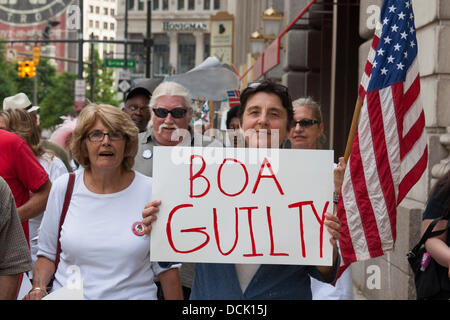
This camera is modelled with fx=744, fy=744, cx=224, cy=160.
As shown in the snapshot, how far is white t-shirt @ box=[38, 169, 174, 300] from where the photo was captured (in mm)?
3617

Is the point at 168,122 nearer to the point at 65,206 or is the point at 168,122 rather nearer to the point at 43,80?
the point at 65,206

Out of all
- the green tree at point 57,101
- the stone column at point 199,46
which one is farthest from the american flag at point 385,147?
the stone column at point 199,46

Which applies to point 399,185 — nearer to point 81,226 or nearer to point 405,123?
point 405,123

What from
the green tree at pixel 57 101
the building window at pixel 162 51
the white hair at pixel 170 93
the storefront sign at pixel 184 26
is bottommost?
the green tree at pixel 57 101

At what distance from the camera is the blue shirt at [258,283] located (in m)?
3.20

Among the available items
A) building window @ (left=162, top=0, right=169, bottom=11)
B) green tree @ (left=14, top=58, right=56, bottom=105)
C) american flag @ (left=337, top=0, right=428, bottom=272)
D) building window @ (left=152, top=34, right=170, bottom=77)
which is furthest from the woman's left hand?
building window @ (left=152, top=34, right=170, bottom=77)

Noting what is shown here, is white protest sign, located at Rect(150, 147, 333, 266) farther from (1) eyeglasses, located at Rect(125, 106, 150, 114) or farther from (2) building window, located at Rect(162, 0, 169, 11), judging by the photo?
(2) building window, located at Rect(162, 0, 169, 11)

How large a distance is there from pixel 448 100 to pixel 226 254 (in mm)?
4536

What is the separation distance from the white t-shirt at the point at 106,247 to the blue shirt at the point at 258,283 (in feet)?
1.29

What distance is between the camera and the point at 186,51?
115 meters

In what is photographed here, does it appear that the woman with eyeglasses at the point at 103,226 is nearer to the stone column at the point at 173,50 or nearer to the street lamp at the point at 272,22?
the street lamp at the point at 272,22

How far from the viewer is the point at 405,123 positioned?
184 inches

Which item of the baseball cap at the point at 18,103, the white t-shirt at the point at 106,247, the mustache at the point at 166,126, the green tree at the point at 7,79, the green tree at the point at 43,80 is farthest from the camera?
the green tree at the point at 43,80
